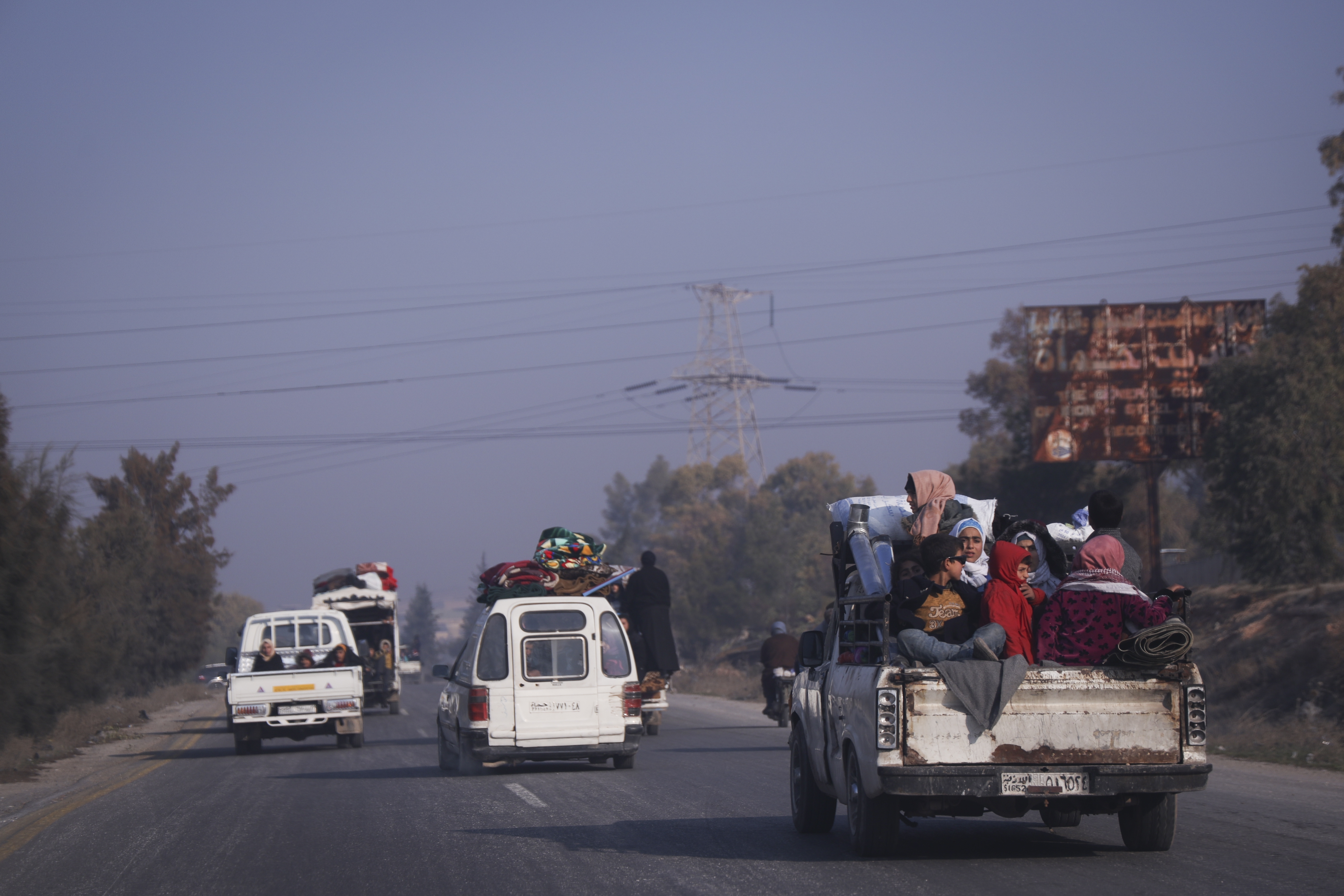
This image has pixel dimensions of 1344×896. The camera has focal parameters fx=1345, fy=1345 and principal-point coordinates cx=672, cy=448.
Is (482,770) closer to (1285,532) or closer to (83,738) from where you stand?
(83,738)

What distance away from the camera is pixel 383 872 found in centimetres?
851

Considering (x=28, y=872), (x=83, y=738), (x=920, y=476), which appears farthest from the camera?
(x=83, y=738)

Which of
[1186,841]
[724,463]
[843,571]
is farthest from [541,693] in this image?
[724,463]

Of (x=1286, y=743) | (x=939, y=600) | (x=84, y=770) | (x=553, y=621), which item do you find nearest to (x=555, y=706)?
(x=553, y=621)

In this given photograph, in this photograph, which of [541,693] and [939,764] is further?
[541,693]

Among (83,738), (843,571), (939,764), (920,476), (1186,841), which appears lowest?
(83,738)

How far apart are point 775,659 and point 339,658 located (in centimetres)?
741

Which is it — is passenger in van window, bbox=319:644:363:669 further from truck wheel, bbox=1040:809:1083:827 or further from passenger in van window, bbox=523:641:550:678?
truck wheel, bbox=1040:809:1083:827

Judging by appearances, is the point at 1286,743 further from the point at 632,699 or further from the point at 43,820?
the point at 43,820

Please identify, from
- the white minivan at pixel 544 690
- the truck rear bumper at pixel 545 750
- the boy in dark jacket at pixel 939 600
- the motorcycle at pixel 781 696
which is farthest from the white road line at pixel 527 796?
the motorcycle at pixel 781 696

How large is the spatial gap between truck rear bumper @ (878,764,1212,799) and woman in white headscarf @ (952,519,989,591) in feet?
5.84

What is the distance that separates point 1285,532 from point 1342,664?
1508 cm

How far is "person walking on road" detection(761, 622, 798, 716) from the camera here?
2270 cm

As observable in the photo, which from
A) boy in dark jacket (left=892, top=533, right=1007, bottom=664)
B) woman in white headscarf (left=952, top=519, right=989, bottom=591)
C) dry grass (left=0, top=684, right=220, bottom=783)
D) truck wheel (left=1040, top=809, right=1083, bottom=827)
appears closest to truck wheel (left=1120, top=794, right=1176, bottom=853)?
truck wheel (left=1040, top=809, right=1083, bottom=827)
